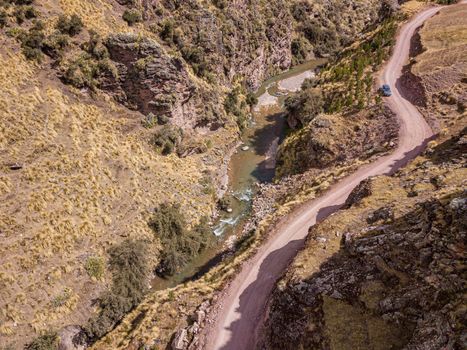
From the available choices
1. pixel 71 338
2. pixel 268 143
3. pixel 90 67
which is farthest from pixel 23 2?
pixel 71 338

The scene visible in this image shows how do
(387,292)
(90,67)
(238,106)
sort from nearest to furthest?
(387,292) < (90,67) < (238,106)

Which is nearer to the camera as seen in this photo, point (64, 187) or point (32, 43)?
point (64, 187)

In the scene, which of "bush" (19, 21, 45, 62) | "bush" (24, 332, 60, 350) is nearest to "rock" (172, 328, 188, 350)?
"bush" (24, 332, 60, 350)

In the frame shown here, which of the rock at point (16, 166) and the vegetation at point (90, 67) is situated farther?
the vegetation at point (90, 67)

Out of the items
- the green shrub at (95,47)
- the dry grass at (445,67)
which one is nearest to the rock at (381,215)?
the dry grass at (445,67)

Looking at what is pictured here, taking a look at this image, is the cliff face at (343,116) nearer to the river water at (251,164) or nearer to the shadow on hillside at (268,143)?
the shadow on hillside at (268,143)

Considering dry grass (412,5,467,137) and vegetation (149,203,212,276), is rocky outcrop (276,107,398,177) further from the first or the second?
vegetation (149,203,212,276)

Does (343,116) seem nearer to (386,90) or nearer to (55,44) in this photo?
(386,90)
